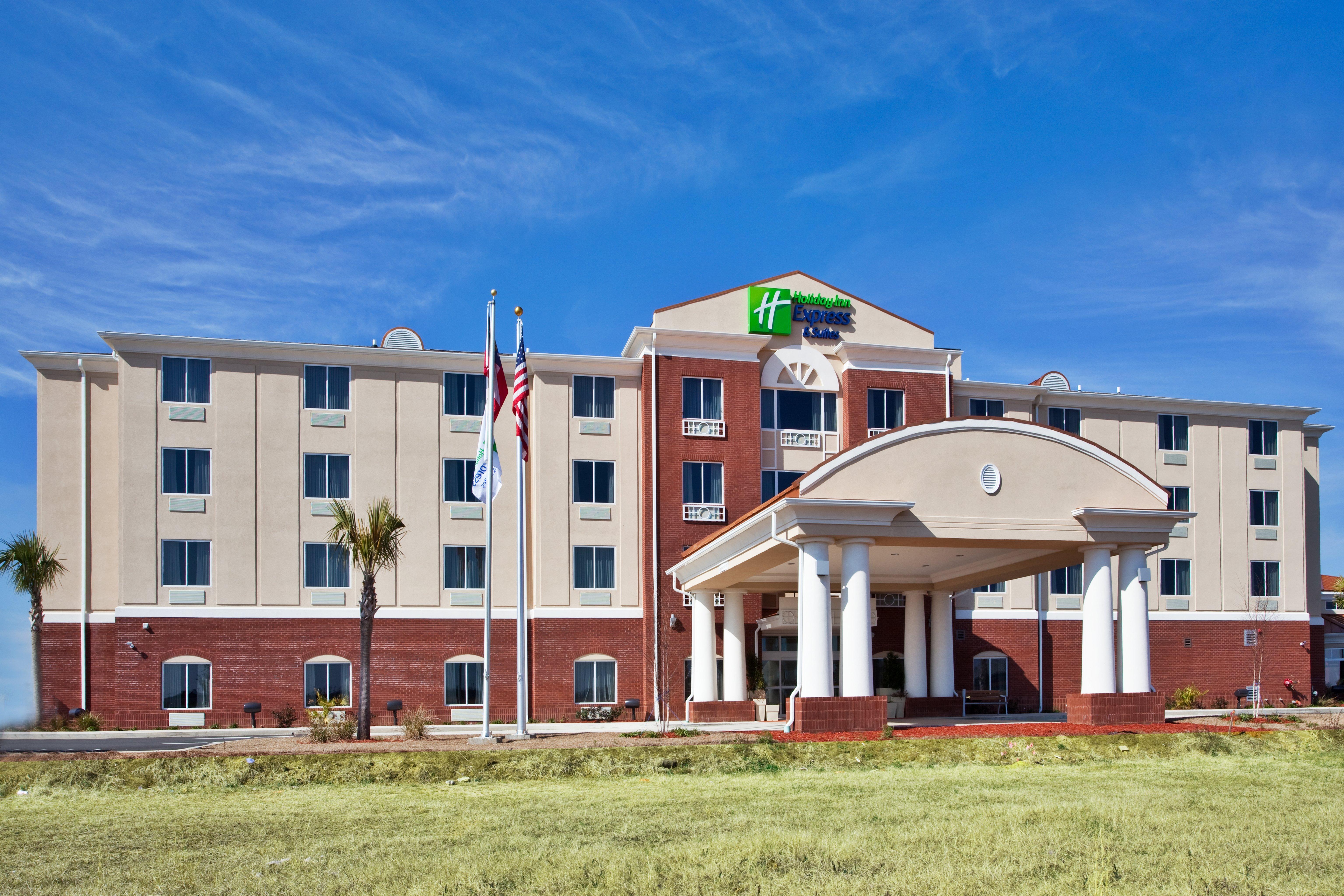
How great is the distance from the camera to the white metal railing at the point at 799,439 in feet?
123

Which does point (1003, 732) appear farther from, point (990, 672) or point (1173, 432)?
point (1173, 432)

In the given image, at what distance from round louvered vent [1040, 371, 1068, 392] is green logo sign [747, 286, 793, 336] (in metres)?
10.6

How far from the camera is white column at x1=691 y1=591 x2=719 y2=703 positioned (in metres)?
33.1

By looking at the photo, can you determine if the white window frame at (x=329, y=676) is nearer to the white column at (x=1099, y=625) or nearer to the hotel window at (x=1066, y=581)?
the white column at (x=1099, y=625)

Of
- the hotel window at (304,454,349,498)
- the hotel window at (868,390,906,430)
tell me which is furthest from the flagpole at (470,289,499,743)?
the hotel window at (868,390,906,430)

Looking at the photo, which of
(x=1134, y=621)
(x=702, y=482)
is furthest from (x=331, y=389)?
(x=1134, y=621)

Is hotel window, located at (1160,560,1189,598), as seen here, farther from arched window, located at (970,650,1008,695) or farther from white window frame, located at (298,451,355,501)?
white window frame, located at (298,451,355,501)

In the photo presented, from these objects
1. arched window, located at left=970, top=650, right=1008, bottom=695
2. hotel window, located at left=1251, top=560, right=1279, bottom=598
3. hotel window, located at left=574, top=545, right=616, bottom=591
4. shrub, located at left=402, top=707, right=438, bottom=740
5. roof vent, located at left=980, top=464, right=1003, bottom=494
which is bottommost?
arched window, located at left=970, top=650, right=1008, bottom=695

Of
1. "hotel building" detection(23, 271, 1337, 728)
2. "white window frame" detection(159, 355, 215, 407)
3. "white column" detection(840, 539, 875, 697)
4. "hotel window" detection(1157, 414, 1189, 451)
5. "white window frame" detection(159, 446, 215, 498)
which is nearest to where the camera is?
"white column" detection(840, 539, 875, 697)

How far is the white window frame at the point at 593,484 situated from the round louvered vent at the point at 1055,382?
1631 centimetres

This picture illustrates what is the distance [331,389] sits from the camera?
117 feet

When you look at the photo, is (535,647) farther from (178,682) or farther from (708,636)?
(178,682)

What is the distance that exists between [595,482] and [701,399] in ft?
14.2

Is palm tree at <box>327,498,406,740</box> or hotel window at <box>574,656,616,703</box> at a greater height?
palm tree at <box>327,498,406,740</box>
